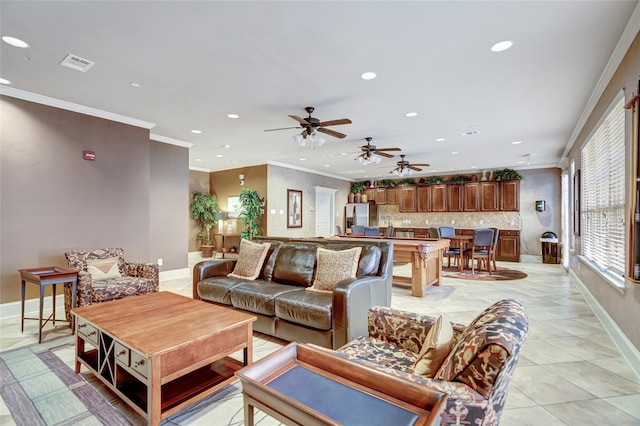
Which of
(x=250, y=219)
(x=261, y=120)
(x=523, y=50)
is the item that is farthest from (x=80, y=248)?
(x=523, y=50)

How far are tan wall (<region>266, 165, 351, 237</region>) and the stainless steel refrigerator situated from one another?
17.2 inches

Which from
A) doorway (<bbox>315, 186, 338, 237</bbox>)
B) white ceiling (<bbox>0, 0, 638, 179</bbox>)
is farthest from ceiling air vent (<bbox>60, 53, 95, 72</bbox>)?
doorway (<bbox>315, 186, 338, 237</bbox>)

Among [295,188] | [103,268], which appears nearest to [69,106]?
[103,268]

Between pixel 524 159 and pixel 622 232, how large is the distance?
5.64m

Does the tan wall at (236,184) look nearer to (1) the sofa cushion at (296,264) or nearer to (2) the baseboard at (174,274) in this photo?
(2) the baseboard at (174,274)

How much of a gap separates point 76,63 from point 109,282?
91.0 inches

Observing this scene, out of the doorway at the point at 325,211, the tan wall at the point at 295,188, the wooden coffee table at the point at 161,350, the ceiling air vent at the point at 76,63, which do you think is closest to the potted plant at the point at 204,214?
the tan wall at the point at 295,188

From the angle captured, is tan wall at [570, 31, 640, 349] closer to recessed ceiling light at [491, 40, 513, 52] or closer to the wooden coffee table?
recessed ceiling light at [491, 40, 513, 52]

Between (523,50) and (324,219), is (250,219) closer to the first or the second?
(324,219)

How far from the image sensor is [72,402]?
2.01 meters

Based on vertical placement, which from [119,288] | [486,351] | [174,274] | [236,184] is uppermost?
[236,184]

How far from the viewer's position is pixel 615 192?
323 centimetres

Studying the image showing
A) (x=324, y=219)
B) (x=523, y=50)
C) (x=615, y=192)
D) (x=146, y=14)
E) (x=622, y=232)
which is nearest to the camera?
(x=146, y=14)

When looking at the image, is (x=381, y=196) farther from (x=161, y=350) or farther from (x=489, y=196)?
(x=161, y=350)
